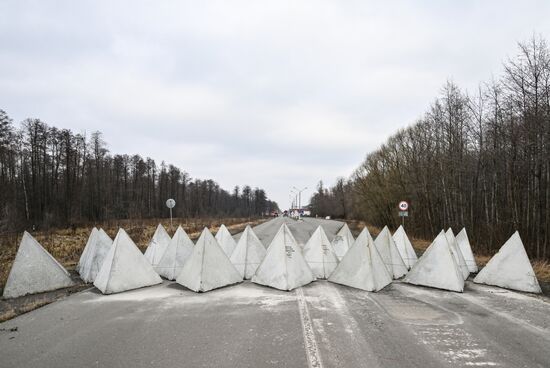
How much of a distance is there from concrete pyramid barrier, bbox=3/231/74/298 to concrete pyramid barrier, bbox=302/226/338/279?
6.93 meters

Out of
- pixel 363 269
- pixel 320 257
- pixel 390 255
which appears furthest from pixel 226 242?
pixel 390 255

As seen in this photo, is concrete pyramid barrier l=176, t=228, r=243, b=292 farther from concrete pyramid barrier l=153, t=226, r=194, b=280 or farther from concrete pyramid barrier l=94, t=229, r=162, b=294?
concrete pyramid barrier l=153, t=226, r=194, b=280

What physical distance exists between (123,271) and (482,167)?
17109mm

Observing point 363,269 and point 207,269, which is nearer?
point 207,269

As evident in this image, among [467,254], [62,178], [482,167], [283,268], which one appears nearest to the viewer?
[283,268]

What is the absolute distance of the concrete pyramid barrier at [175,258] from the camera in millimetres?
10688

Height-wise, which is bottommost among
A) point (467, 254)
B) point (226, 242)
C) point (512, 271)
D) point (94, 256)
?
point (512, 271)

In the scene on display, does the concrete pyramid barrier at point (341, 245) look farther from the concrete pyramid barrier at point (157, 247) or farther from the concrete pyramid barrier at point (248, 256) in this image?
the concrete pyramid barrier at point (157, 247)

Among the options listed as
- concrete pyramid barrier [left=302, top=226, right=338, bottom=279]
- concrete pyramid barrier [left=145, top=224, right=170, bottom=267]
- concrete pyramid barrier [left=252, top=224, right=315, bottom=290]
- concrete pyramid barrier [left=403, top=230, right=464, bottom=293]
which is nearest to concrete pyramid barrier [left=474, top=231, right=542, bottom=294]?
concrete pyramid barrier [left=403, top=230, right=464, bottom=293]

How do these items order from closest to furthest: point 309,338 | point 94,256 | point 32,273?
point 309,338 → point 32,273 → point 94,256

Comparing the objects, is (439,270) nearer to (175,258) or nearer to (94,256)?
(175,258)

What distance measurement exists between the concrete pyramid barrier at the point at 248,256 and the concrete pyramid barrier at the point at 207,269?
107 cm

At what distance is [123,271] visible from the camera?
Result: 9125 mm

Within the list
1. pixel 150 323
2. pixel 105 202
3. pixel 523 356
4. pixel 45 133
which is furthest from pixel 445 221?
pixel 105 202
